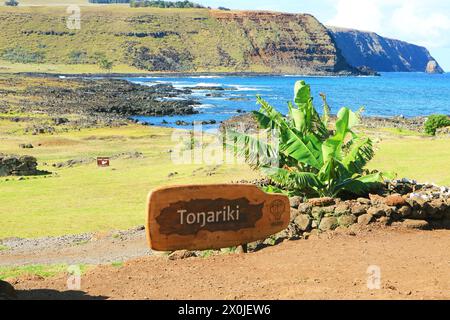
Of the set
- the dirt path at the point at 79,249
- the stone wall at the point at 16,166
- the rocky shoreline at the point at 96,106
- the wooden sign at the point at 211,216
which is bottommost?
the rocky shoreline at the point at 96,106

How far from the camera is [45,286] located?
9.01 m

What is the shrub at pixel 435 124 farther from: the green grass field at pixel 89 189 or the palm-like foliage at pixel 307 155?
the palm-like foliage at pixel 307 155

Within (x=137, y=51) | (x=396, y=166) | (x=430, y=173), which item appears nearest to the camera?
(x=430, y=173)

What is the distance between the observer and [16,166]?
90.6 ft

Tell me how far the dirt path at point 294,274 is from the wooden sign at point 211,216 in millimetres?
437

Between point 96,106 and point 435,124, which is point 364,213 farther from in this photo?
point 96,106

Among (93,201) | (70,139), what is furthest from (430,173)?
(70,139)

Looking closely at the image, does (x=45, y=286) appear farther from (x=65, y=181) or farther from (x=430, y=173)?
(x=65, y=181)

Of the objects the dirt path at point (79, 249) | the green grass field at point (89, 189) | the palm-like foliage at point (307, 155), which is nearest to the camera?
the palm-like foliage at point (307, 155)

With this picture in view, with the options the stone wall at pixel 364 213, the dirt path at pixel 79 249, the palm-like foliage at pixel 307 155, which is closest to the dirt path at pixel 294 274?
the stone wall at pixel 364 213

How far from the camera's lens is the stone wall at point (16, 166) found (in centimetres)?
2753

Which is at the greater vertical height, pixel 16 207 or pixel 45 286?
pixel 45 286

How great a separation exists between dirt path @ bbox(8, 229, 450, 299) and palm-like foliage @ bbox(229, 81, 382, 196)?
5.19 ft
